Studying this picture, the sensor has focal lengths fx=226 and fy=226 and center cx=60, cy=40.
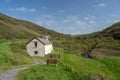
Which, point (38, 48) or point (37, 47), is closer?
point (38, 48)

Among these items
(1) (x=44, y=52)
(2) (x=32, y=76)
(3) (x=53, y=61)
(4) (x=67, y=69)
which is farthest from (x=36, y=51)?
(2) (x=32, y=76)

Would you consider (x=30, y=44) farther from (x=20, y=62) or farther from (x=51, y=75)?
(x=51, y=75)

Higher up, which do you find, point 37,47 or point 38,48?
point 37,47

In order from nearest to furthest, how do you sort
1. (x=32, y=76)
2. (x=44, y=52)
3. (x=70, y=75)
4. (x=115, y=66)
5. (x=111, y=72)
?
1. (x=32, y=76)
2. (x=70, y=75)
3. (x=111, y=72)
4. (x=115, y=66)
5. (x=44, y=52)

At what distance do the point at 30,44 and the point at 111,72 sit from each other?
36.6 m

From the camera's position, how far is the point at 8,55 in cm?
5216

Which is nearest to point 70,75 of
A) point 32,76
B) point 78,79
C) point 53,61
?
point 78,79

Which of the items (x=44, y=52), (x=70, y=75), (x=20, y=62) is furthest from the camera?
(x=44, y=52)

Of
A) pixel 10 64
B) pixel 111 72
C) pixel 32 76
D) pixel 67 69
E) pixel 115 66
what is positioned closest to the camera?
pixel 32 76

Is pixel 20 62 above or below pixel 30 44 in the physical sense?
below

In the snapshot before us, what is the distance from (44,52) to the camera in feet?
266

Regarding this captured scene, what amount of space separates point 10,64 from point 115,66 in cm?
2941

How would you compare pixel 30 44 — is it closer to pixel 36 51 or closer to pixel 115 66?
pixel 36 51

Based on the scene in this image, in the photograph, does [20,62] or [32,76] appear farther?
[20,62]
